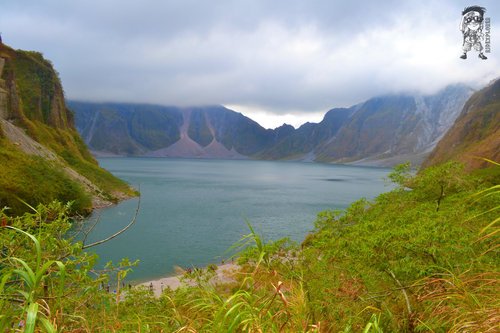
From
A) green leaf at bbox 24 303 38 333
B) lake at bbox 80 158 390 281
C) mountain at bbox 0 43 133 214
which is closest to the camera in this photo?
green leaf at bbox 24 303 38 333

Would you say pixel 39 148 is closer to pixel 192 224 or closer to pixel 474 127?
pixel 192 224

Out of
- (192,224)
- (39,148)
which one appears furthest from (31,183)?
(39,148)

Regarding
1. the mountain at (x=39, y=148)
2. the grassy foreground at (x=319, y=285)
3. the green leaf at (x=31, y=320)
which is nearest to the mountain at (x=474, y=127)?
the mountain at (x=39, y=148)

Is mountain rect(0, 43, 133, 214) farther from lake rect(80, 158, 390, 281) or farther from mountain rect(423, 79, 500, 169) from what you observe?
mountain rect(423, 79, 500, 169)

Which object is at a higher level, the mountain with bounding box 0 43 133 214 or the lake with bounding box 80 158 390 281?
the mountain with bounding box 0 43 133 214

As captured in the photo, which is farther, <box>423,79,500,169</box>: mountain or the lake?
<box>423,79,500,169</box>: mountain

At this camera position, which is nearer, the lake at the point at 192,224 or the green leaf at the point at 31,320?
the green leaf at the point at 31,320

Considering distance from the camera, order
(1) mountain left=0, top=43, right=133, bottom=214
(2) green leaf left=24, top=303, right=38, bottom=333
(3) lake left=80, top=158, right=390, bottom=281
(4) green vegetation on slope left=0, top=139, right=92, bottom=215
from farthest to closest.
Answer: (1) mountain left=0, top=43, right=133, bottom=214 → (4) green vegetation on slope left=0, top=139, right=92, bottom=215 → (3) lake left=80, top=158, right=390, bottom=281 → (2) green leaf left=24, top=303, right=38, bottom=333

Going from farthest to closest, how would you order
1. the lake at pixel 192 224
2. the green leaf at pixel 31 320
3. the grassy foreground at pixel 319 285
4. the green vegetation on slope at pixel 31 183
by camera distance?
1. the green vegetation on slope at pixel 31 183
2. the lake at pixel 192 224
3. the grassy foreground at pixel 319 285
4. the green leaf at pixel 31 320

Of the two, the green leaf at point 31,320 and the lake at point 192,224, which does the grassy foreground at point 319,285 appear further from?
the lake at point 192,224

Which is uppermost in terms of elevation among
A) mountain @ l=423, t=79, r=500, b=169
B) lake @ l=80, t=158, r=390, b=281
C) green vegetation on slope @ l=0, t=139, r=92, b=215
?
mountain @ l=423, t=79, r=500, b=169

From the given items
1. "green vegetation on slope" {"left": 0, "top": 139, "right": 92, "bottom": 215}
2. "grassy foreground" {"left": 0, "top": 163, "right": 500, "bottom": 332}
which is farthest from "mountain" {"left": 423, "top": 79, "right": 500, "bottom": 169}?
"grassy foreground" {"left": 0, "top": 163, "right": 500, "bottom": 332}

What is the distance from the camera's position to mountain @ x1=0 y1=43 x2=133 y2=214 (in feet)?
184

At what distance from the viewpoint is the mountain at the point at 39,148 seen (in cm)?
5606
